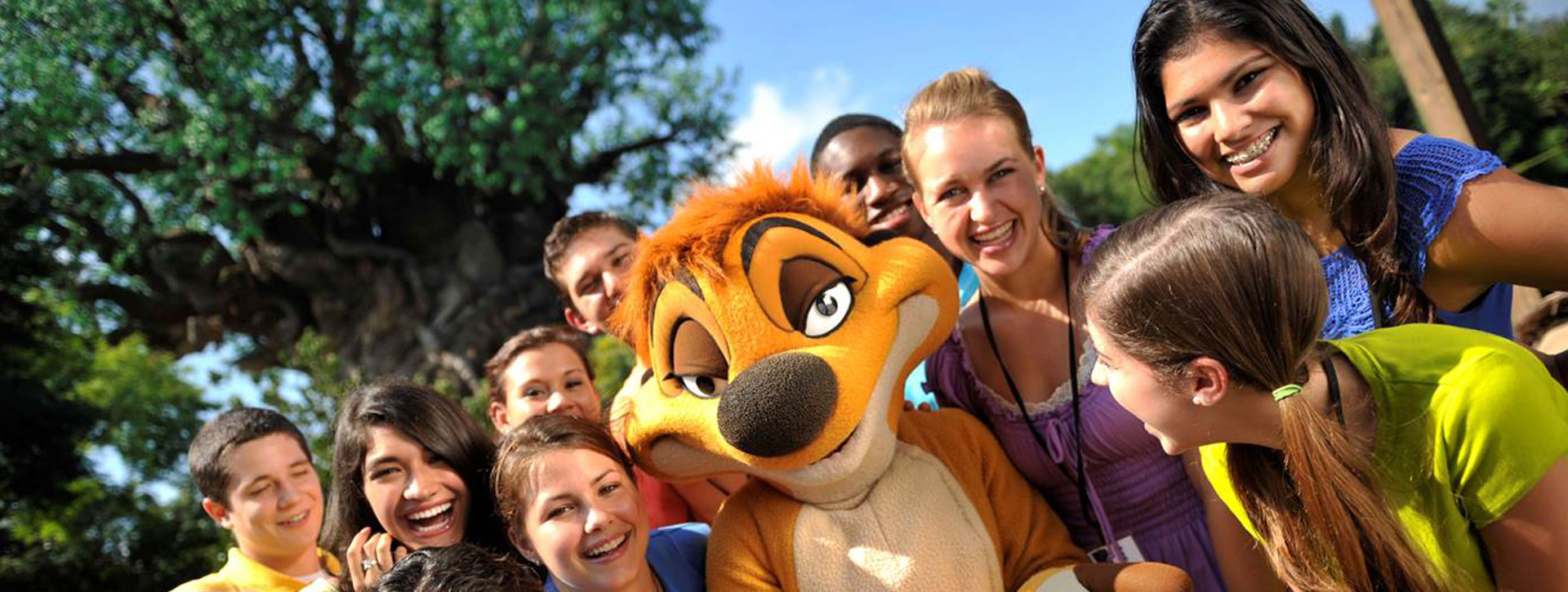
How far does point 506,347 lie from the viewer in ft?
11.4

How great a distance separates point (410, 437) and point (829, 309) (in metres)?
1.23

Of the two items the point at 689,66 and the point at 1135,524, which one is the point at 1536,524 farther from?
the point at 689,66

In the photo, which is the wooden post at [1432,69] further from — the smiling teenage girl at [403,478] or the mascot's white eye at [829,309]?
the smiling teenage girl at [403,478]

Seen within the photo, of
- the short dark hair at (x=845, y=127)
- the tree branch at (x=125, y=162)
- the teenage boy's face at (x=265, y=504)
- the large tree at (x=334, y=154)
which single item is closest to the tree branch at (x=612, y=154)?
the large tree at (x=334, y=154)

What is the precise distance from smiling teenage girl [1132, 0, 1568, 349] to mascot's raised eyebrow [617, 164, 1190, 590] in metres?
0.66

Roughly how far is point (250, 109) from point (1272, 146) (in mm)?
9780

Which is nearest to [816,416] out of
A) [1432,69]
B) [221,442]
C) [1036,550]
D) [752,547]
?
[752,547]

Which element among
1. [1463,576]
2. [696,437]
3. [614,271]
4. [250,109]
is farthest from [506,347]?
[250,109]

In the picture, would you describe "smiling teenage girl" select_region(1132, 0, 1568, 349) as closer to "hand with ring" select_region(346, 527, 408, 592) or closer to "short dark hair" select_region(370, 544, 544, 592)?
"short dark hair" select_region(370, 544, 544, 592)

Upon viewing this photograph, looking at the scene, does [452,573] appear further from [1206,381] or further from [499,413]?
[499,413]

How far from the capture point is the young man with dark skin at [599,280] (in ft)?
9.95

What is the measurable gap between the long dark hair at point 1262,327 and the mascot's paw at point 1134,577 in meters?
0.31

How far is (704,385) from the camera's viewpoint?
7.25 feet

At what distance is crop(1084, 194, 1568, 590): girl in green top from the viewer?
5.26 feet
